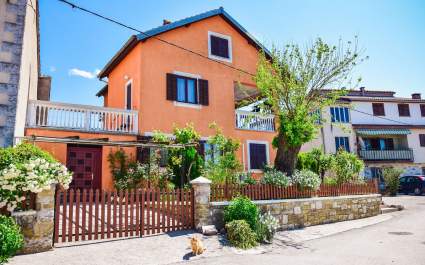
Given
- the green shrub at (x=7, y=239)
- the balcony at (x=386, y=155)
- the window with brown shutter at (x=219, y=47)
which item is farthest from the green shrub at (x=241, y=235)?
the balcony at (x=386, y=155)

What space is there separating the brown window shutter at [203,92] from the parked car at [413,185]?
20608 mm

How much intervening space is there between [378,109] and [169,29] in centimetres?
2573

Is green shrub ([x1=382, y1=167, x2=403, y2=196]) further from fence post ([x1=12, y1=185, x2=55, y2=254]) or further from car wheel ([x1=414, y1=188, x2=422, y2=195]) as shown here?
fence post ([x1=12, y1=185, x2=55, y2=254])

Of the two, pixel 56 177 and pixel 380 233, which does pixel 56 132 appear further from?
pixel 380 233

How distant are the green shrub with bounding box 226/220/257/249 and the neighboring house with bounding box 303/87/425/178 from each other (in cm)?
2209

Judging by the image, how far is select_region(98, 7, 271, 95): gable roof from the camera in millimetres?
15492

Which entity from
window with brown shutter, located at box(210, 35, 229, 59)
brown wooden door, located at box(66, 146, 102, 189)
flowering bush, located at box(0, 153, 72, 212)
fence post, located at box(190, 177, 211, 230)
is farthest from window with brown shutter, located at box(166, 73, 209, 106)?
flowering bush, located at box(0, 153, 72, 212)

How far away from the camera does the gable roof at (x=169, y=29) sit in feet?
50.8

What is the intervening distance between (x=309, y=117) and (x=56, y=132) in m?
10.5

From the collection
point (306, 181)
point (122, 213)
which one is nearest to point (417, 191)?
point (306, 181)

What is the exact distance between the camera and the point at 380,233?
1038 cm

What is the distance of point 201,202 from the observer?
8.99 meters

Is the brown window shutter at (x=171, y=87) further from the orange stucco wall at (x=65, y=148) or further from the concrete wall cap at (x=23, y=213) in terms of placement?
the concrete wall cap at (x=23, y=213)

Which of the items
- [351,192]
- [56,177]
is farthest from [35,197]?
[351,192]
